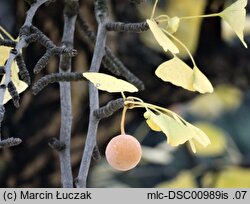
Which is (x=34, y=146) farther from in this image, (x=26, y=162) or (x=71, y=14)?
(x=71, y=14)

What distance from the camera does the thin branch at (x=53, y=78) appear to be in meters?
0.35

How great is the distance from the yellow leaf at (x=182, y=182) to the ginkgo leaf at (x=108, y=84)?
0.75m

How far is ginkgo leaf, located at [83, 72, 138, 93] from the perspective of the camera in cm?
33

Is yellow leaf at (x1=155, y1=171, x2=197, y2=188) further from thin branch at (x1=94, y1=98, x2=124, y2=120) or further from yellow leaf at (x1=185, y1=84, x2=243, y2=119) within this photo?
thin branch at (x1=94, y1=98, x2=124, y2=120)

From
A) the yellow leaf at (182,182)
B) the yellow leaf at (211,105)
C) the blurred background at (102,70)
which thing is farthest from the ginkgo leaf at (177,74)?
the yellow leaf at (211,105)

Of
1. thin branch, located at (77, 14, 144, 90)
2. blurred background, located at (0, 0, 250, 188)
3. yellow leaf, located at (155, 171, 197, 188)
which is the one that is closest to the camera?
thin branch, located at (77, 14, 144, 90)

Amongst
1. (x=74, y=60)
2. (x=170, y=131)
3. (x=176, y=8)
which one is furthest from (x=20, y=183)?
(x=170, y=131)

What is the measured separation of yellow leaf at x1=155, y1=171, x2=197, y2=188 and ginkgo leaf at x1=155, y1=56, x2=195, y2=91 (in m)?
0.72

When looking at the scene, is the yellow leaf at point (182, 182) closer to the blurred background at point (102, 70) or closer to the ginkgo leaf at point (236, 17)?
the blurred background at point (102, 70)

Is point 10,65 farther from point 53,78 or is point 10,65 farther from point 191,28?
point 191,28

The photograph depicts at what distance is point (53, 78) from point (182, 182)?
0.80m

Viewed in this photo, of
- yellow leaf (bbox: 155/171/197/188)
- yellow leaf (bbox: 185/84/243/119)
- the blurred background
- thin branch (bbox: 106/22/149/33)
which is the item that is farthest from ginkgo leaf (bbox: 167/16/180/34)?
yellow leaf (bbox: 185/84/243/119)

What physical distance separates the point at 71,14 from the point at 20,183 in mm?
493

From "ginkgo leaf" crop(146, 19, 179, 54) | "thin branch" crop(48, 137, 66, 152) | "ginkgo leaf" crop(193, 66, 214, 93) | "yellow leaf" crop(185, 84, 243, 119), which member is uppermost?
"yellow leaf" crop(185, 84, 243, 119)
